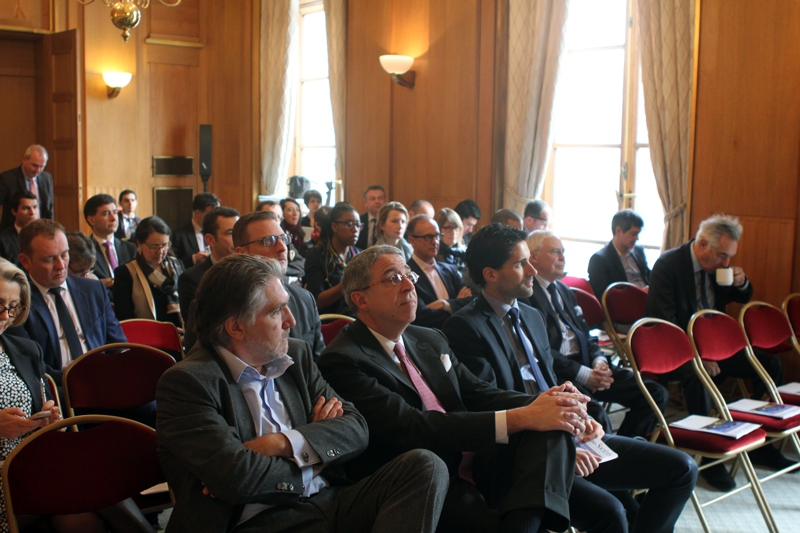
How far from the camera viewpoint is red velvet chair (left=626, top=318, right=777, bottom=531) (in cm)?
329

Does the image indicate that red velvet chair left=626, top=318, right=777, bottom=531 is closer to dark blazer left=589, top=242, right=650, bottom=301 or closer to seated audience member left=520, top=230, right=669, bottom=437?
seated audience member left=520, top=230, right=669, bottom=437

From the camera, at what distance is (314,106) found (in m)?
10.5

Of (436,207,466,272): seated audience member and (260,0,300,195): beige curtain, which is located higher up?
(260,0,300,195): beige curtain

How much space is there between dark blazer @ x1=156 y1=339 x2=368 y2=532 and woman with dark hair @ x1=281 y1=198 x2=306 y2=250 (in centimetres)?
586

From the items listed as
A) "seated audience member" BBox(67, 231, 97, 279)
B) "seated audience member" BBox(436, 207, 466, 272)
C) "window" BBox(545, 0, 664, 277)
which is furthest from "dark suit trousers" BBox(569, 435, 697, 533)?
"window" BBox(545, 0, 664, 277)

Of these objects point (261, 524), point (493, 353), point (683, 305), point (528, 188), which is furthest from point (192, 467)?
point (528, 188)

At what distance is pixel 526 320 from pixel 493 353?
33cm

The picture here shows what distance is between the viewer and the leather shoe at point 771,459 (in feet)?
14.1

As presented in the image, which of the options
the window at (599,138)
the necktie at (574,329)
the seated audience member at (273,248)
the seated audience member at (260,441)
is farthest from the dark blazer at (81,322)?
the window at (599,138)

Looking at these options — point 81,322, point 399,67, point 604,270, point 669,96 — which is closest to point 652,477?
point 81,322

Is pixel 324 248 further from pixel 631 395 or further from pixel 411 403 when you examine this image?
pixel 411 403

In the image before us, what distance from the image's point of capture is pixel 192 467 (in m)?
1.97

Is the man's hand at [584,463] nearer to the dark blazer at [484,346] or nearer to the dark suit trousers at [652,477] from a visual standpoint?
the dark suit trousers at [652,477]

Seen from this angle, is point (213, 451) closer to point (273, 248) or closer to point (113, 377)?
point (113, 377)
